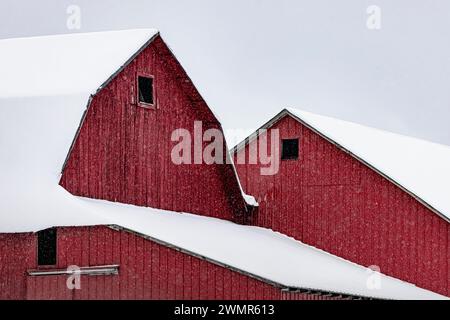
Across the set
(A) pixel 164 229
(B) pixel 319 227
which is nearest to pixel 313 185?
(B) pixel 319 227

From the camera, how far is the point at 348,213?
101 ft

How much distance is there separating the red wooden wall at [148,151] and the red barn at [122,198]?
0.04 meters

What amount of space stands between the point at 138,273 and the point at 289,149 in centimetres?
1039

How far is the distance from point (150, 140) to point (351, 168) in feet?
20.3

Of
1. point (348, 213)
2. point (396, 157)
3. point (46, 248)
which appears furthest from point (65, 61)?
point (396, 157)

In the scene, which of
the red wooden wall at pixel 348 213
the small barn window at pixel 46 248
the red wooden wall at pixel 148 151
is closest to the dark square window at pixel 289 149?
the red wooden wall at pixel 348 213

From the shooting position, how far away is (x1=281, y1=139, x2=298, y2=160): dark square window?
3194cm

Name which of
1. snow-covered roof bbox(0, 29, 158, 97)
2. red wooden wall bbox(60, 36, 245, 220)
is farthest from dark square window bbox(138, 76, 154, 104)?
snow-covered roof bbox(0, 29, 158, 97)

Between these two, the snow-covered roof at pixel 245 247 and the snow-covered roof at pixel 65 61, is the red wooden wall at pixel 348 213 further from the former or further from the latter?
the snow-covered roof at pixel 65 61

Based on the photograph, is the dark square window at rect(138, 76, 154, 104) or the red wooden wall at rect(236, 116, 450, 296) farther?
the red wooden wall at rect(236, 116, 450, 296)

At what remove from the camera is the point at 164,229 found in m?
25.1

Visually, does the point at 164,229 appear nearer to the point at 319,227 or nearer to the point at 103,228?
the point at 103,228

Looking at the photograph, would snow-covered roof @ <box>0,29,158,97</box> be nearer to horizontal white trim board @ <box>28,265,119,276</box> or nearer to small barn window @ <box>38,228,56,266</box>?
small barn window @ <box>38,228,56,266</box>

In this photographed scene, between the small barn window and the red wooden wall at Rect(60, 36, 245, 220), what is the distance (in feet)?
5.63
